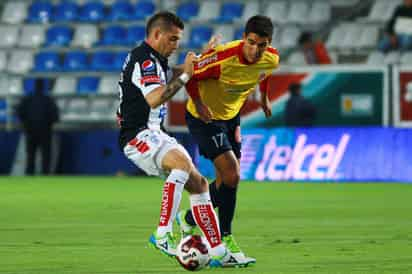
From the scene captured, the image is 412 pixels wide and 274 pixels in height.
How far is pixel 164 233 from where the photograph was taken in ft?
28.5

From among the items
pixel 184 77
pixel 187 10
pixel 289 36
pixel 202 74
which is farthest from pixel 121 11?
pixel 184 77

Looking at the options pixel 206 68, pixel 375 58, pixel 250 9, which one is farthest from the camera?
pixel 250 9

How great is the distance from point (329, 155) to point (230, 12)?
7516 mm

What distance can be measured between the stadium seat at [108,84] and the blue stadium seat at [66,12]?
253 cm

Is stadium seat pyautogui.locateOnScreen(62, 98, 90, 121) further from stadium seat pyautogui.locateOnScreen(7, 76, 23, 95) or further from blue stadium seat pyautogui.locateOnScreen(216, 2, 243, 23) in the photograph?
blue stadium seat pyautogui.locateOnScreen(216, 2, 243, 23)

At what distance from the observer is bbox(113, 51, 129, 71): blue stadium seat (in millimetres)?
28922

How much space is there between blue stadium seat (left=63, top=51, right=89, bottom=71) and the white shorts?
2083cm

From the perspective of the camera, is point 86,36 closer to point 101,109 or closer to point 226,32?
point 101,109

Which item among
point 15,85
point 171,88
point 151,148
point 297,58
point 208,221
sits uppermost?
point 171,88

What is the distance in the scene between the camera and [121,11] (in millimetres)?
30281

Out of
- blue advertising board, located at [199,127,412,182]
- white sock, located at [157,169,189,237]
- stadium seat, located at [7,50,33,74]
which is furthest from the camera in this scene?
stadium seat, located at [7,50,33,74]

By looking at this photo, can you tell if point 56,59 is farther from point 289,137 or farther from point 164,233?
point 164,233

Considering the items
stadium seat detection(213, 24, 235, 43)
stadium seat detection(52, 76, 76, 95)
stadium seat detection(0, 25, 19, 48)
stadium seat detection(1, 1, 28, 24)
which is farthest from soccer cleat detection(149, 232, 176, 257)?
stadium seat detection(1, 1, 28, 24)

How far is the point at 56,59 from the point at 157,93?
2185 centimetres
